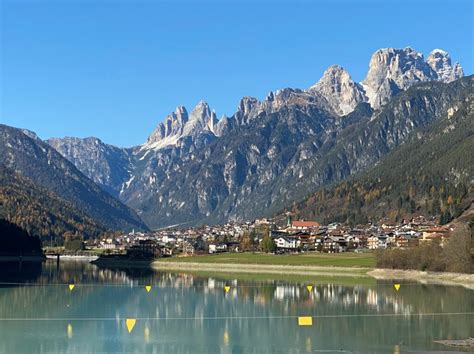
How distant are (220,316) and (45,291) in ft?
131

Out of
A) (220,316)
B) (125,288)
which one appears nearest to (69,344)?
(220,316)

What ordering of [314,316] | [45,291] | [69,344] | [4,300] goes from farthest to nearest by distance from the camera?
1. [45,291]
2. [4,300]
3. [314,316]
4. [69,344]

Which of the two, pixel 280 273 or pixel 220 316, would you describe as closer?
pixel 220 316

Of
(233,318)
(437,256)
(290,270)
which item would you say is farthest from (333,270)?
(233,318)

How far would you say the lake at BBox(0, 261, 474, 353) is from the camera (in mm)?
67938

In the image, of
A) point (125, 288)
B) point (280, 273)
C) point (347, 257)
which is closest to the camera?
point (125, 288)

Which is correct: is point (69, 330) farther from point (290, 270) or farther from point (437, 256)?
point (290, 270)

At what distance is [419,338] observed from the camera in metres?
69.9

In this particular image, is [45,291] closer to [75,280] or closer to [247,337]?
[75,280]

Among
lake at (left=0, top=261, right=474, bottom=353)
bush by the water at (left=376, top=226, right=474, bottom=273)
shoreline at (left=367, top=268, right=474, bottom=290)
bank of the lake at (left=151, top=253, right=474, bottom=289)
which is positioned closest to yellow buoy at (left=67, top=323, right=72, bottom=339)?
lake at (left=0, top=261, right=474, bottom=353)

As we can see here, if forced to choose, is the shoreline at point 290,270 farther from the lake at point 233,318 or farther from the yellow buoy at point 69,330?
the yellow buoy at point 69,330

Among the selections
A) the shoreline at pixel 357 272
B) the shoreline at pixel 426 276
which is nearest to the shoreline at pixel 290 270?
the shoreline at pixel 357 272

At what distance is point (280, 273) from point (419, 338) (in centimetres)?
10277

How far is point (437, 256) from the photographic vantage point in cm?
14762
